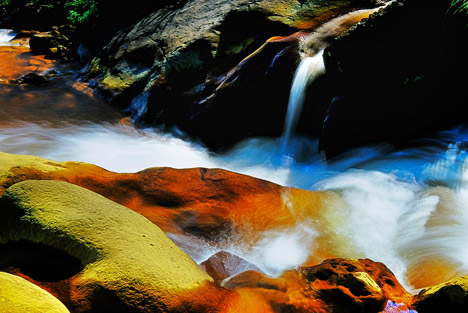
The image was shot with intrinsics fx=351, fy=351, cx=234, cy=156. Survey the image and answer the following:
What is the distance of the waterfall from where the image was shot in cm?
688

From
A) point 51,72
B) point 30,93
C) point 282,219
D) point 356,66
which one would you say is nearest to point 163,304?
point 282,219

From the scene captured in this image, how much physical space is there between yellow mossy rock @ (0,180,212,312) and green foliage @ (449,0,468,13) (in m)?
5.49

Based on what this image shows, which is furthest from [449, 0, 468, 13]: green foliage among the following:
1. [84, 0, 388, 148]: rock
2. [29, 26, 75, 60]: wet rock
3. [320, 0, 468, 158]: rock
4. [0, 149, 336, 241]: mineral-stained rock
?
[29, 26, 75, 60]: wet rock

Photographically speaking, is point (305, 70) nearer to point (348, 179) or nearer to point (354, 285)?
point (348, 179)

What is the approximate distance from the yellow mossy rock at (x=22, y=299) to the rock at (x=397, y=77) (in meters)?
5.35

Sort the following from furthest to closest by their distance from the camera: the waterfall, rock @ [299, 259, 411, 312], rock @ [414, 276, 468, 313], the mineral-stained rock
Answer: the waterfall, the mineral-stained rock, rock @ [299, 259, 411, 312], rock @ [414, 276, 468, 313]

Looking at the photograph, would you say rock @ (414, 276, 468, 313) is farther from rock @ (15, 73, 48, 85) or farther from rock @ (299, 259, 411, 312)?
rock @ (15, 73, 48, 85)

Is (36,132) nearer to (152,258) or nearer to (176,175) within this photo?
(176,175)

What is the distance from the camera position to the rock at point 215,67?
25.0 feet

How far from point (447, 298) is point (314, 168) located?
3.92 metres

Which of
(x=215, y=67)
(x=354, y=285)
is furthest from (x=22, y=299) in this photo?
(x=215, y=67)

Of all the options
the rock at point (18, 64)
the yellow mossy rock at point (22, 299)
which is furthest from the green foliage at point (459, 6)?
the rock at point (18, 64)

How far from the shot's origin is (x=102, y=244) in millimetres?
2654

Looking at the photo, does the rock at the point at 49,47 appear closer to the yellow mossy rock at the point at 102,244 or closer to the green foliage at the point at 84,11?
the green foliage at the point at 84,11
